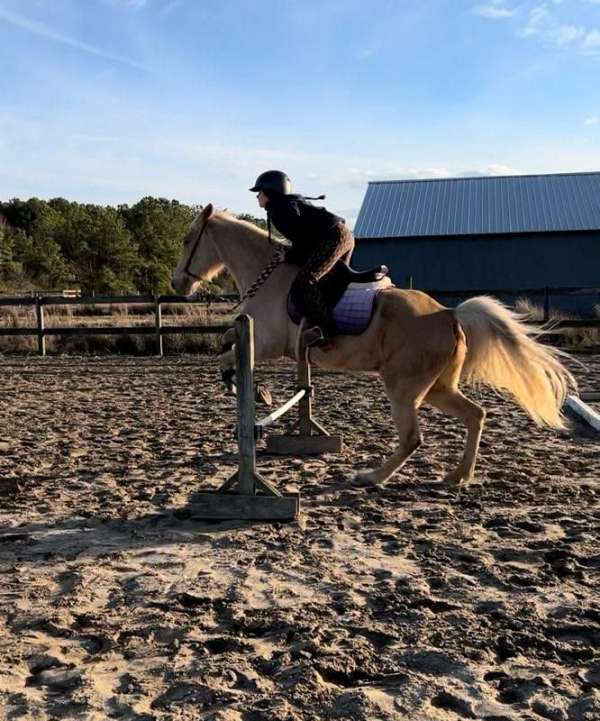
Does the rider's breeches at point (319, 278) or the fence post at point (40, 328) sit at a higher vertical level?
the rider's breeches at point (319, 278)

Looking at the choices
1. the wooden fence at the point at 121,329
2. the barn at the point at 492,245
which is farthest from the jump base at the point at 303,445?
the barn at the point at 492,245

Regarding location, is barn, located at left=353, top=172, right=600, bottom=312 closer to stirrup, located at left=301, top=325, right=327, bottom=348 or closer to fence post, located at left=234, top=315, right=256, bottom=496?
stirrup, located at left=301, top=325, right=327, bottom=348

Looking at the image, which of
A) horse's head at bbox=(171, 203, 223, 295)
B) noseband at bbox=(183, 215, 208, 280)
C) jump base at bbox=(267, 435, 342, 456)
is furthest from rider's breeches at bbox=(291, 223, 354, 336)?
jump base at bbox=(267, 435, 342, 456)

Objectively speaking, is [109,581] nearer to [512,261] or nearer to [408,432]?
[408,432]

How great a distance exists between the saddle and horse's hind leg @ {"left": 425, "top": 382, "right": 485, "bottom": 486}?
2.69 feet

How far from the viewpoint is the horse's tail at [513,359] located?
17.0 feet

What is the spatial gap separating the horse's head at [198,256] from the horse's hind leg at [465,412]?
2207 millimetres

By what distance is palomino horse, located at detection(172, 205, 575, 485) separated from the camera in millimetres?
5090

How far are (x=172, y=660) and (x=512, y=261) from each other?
2566cm

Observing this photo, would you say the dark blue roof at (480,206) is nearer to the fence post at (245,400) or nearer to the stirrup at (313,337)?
the stirrup at (313,337)

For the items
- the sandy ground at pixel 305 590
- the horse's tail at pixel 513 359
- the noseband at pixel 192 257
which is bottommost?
the sandy ground at pixel 305 590

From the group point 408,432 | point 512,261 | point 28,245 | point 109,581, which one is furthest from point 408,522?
point 28,245

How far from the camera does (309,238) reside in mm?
5277

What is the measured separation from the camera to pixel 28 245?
4859 centimetres
